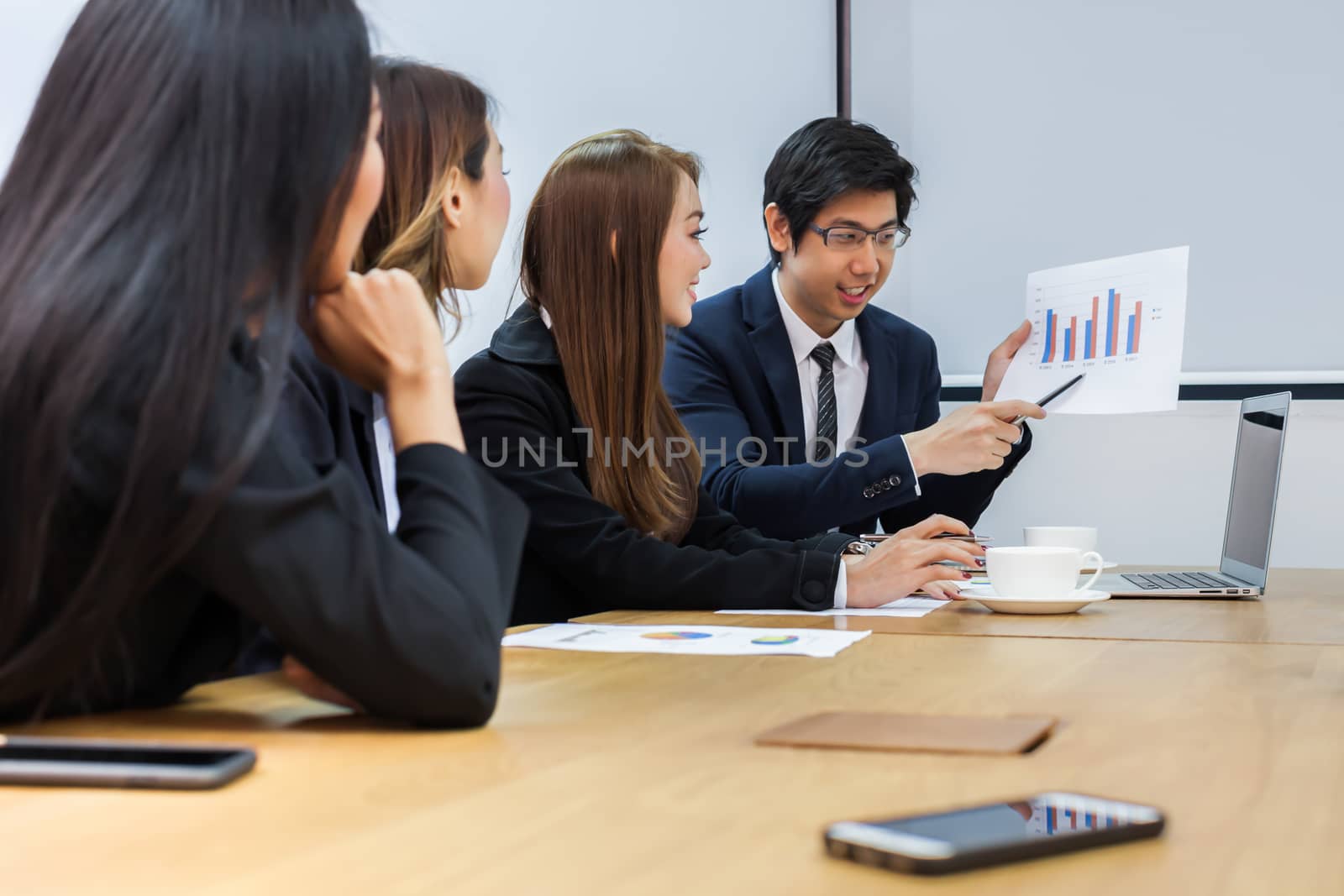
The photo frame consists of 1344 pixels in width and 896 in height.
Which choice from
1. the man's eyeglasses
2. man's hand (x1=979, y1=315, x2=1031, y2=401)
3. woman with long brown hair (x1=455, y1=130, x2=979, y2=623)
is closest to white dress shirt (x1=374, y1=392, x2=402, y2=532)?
woman with long brown hair (x1=455, y1=130, x2=979, y2=623)

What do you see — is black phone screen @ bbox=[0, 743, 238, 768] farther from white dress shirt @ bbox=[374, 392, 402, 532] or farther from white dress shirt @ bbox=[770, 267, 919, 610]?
white dress shirt @ bbox=[770, 267, 919, 610]

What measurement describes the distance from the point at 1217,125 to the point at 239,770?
11.7 ft

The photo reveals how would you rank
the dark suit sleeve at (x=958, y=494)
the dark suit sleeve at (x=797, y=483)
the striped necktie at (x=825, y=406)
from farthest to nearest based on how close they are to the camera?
the striped necktie at (x=825, y=406)
the dark suit sleeve at (x=958, y=494)
the dark suit sleeve at (x=797, y=483)

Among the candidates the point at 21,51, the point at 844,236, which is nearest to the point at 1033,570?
the point at 844,236

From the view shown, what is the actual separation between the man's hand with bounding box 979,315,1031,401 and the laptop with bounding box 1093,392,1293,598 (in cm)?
46

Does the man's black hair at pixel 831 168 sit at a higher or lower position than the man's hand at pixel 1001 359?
higher

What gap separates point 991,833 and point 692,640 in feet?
2.71

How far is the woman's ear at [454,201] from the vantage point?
5.80 ft

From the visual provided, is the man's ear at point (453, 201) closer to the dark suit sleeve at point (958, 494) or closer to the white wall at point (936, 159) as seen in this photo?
the dark suit sleeve at point (958, 494)

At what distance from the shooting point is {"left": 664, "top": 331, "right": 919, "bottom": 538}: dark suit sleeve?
2.42m

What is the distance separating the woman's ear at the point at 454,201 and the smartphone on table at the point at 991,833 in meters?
1.31

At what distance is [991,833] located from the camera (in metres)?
0.59

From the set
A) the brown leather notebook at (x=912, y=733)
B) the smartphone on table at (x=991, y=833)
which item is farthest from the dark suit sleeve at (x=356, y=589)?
the smartphone on table at (x=991, y=833)

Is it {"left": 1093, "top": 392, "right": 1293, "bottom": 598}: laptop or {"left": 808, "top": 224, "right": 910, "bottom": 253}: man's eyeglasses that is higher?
{"left": 808, "top": 224, "right": 910, "bottom": 253}: man's eyeglasses
